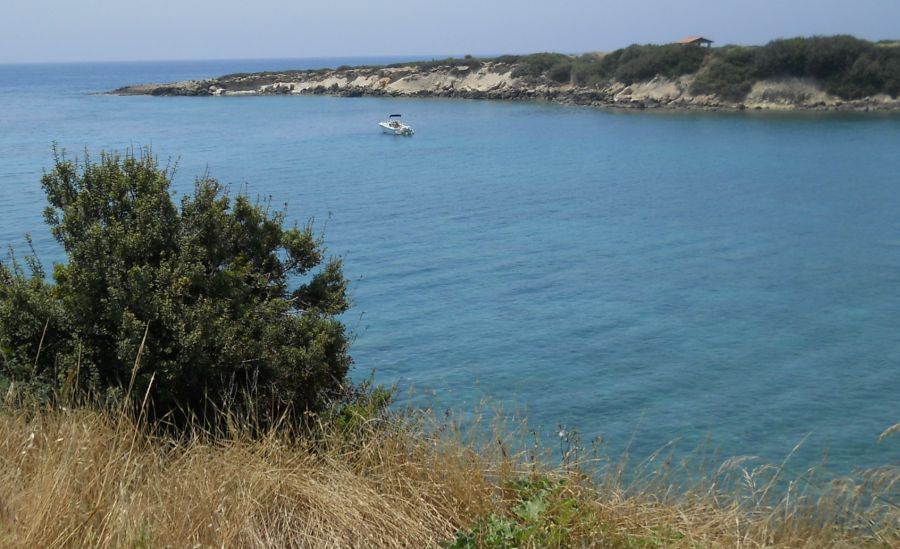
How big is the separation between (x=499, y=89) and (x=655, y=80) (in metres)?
18.9

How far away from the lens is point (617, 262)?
2758cm

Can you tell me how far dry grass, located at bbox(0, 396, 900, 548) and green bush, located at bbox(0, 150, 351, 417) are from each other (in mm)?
1495

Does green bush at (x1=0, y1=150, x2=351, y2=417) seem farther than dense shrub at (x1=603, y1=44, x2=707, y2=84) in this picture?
No

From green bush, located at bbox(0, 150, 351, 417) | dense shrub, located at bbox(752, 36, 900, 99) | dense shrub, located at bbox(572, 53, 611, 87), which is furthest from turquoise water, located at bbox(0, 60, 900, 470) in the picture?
dense shrub, located at bbox(572, 53, 611, 87)

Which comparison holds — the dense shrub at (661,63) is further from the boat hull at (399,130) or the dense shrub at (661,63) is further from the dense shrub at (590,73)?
the boat hull at (399,130)

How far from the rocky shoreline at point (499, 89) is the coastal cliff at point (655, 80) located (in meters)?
0.11

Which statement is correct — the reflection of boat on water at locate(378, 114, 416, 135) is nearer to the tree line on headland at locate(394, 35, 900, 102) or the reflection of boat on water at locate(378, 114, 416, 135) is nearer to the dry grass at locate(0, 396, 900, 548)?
the tree line on headland at locate(394, 35, 900, 102)

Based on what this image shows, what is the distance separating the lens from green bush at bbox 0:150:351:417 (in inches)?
314

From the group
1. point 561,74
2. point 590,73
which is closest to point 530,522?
point 590,73

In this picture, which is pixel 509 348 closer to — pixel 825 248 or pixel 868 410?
pixel 868 410

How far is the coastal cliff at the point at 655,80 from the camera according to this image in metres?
72.6

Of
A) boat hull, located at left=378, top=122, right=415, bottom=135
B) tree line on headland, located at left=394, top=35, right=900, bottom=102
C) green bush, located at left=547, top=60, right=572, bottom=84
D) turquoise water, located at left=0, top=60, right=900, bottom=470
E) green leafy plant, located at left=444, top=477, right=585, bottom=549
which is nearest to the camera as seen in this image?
green leafy plant, located at left=444, top=477, right=585, bottom=549

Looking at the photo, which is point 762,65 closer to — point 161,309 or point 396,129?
point 396,129

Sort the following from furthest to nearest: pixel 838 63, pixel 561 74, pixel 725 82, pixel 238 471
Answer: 1. pixel 561 74
2. pixel 725 82
3. pixel 838 63
4. pixel 238 471
